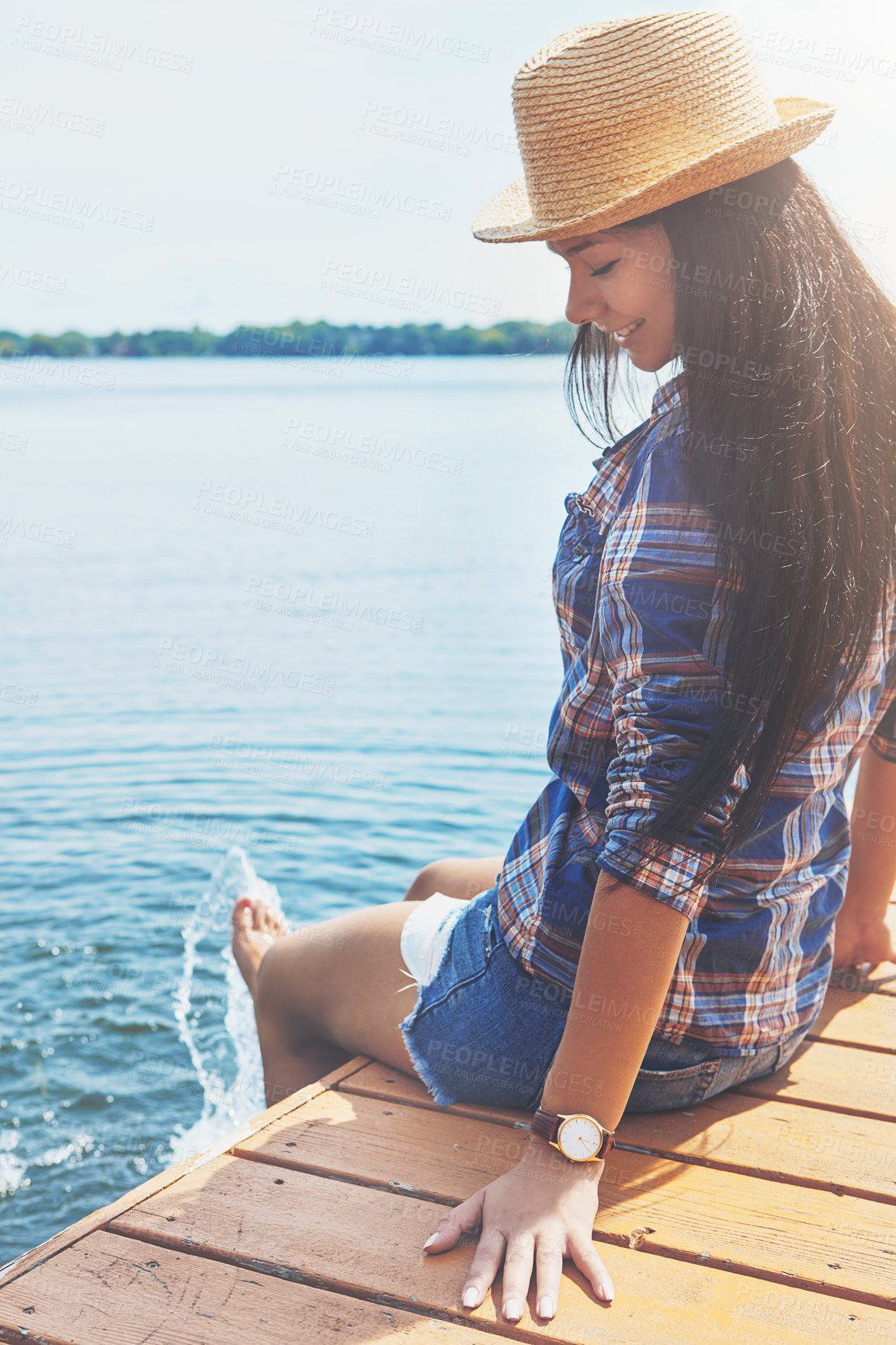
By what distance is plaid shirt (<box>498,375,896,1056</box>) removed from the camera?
128cm

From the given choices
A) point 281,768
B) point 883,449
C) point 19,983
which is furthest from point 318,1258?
point 281,768

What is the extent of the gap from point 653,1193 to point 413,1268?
347mm

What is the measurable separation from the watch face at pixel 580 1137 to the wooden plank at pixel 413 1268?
141 millimetres

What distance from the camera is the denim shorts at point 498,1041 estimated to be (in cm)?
155

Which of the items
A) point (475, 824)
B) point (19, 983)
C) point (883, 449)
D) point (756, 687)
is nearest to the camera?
point (756, 687)

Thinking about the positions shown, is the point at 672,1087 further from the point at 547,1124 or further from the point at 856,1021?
the point at 856,1021

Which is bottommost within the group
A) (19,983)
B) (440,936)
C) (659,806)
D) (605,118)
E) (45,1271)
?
(19,983)

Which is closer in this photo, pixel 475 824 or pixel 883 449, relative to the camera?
pixel 883 449

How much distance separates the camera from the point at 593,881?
146 cm

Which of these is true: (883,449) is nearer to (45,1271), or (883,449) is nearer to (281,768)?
(45,1271)

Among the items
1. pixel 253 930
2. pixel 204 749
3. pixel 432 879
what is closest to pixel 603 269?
pixel 432 879

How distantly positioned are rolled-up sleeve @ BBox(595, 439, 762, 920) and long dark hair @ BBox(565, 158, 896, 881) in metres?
0.01

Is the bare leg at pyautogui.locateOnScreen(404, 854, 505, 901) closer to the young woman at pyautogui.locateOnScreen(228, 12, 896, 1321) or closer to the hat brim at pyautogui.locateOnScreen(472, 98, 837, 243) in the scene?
the young woman at pyautogui.locateOnScreen(228, 12, 896, 1321)

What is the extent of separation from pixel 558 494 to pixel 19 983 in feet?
43.1
